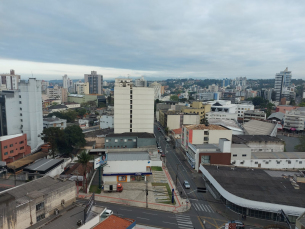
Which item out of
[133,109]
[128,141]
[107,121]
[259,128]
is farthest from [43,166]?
[259,128]

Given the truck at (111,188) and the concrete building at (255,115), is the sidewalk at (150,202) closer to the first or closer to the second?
the truck at (111,188)

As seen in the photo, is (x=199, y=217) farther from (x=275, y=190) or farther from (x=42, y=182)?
(x=42, y=182)

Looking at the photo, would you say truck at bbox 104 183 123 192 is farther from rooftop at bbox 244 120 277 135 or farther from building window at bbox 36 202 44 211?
rooftop at bbox 244 120 277 135

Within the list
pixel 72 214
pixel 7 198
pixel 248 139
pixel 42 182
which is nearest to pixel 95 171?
pixel 42 182

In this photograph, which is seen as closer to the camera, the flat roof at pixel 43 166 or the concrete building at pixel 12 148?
the flat roof at pixel 43 166

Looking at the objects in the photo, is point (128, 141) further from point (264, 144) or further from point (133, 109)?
point (264, 144)

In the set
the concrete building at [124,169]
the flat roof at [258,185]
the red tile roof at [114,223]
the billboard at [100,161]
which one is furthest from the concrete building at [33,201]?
the flat roof at [258,185]
